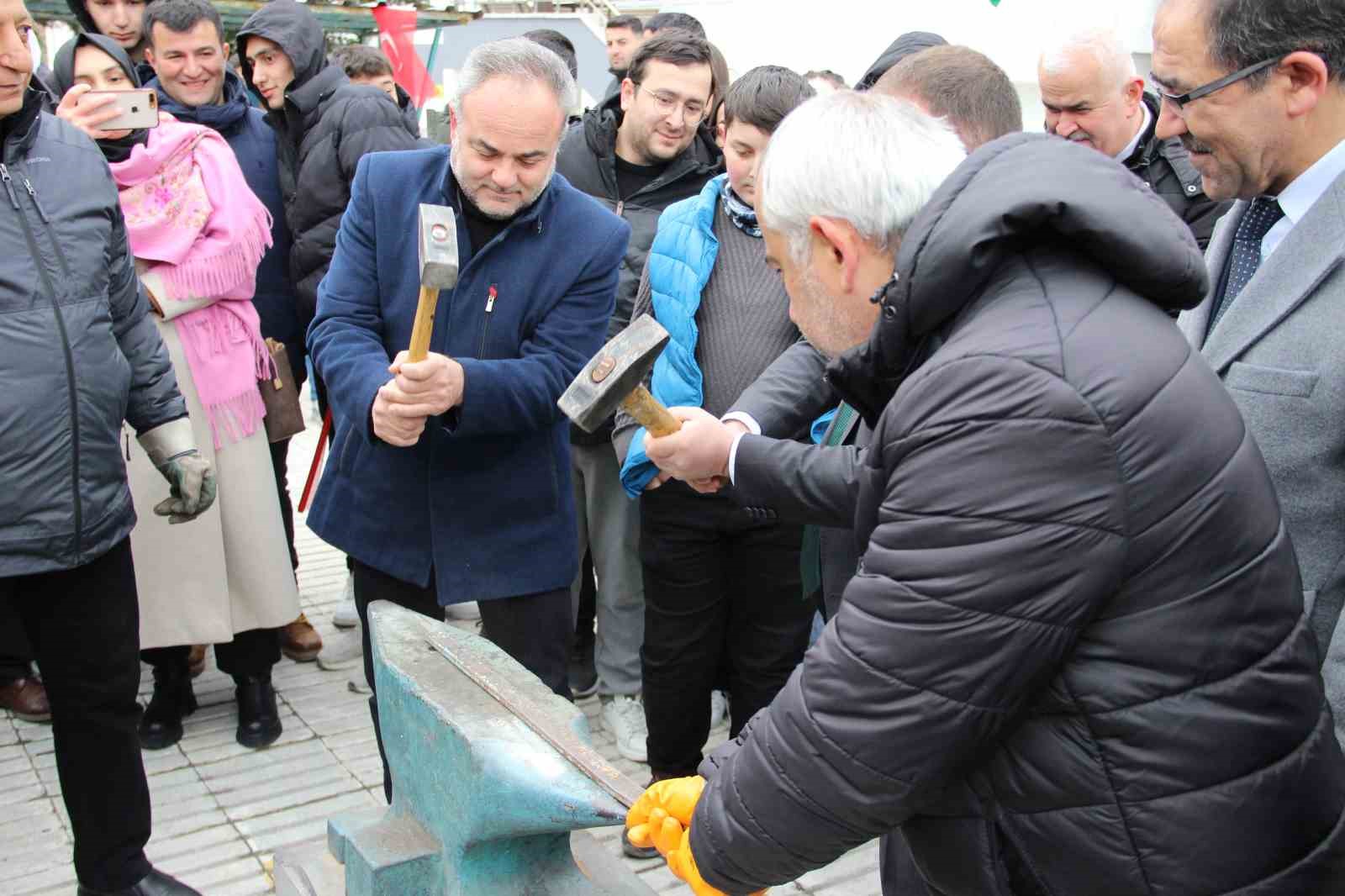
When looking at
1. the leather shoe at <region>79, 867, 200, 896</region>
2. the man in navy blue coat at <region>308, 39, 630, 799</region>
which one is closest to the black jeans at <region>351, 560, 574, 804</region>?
the man in navy blue coat at <region>308, 39, 630, 799</region>

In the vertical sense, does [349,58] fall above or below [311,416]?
above

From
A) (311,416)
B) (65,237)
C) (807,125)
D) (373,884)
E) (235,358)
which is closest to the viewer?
(807,125)

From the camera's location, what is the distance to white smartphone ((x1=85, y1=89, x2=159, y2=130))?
3.24m

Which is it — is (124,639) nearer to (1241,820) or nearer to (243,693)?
(243,693)

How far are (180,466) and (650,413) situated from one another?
1331mm

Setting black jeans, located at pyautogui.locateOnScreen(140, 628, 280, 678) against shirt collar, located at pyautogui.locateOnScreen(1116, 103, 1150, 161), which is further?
black jeans, located at pyautogui.locateOnScreen(140, 628, 280, 678)

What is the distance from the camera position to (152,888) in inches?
111

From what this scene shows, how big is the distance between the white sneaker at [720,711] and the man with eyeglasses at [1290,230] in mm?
2410

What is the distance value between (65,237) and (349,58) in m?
4.15

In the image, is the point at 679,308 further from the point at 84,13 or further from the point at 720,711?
the point at 84,13

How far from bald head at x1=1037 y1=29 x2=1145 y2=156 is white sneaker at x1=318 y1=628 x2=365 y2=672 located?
2.92 metres

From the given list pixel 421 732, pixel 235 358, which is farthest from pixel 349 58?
pixel 421 732

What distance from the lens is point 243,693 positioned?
387cm

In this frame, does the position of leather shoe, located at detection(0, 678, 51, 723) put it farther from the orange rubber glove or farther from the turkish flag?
the turkish flag
